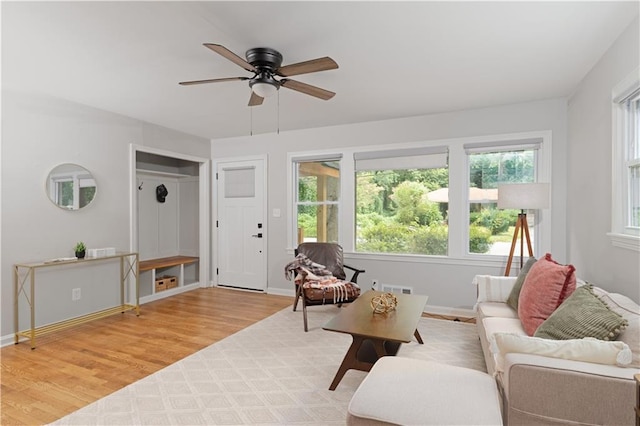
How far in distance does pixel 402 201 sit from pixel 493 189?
3.52 ft

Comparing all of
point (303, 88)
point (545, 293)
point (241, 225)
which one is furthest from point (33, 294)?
→ point (545, 293)

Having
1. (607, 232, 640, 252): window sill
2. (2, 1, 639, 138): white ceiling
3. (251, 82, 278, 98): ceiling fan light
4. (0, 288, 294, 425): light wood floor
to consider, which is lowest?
(0, 288, 294, 425): light wood floor

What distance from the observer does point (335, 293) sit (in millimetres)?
3688

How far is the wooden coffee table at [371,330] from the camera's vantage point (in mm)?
2275

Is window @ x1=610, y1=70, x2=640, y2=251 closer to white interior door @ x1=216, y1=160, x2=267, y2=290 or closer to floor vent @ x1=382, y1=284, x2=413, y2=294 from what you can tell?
floor vent @ x1=382, y1=284, x2=413, y2=294

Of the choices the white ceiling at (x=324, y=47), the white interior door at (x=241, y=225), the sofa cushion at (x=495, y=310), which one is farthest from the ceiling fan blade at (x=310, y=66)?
the white interior door at (x=241, y=225)

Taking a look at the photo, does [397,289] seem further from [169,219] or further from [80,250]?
[169,219]

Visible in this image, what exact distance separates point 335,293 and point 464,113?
8.56 feet

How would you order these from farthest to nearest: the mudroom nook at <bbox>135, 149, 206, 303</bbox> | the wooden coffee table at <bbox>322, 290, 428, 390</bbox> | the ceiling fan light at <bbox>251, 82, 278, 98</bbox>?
1. the mudroom nook at <bbox>135, 149, 206, 303</bbox>
2. the ceiling fan light at <bbox>251, 82, 278, 98</bbox>
3. the wooden coffee table at <bbox>322, 290, 428, 390</bbox>

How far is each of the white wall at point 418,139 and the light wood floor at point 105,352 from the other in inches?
45.4

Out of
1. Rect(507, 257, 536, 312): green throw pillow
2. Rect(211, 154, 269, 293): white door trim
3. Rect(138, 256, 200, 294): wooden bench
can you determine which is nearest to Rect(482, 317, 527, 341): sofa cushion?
Rect(507, 257, 536, 312): green throw pillow

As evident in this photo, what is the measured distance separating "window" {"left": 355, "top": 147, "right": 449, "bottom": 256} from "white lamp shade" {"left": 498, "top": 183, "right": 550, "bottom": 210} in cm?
92

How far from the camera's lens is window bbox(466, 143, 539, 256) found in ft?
12.8

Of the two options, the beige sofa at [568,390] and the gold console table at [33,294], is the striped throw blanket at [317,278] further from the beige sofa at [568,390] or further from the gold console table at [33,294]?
the beige sofa at [568,390]
